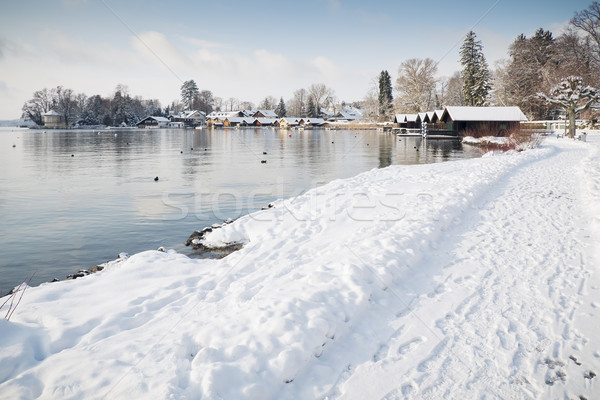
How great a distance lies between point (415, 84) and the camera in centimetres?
8331

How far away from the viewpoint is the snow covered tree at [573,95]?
39344 millimetres

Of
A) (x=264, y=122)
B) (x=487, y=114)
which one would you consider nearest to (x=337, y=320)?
(x=487, y=114)

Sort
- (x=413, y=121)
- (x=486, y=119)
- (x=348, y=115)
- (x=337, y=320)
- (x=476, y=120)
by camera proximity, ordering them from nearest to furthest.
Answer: (x=337, y=320) → (x=486, y=119) → (x=476, y=120) → (x=413, y=121) → (x=348, y=115)

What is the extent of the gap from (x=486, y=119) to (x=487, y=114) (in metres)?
0.96

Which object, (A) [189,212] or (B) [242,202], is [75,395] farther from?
(B) [242,202]

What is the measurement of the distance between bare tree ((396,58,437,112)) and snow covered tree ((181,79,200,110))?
300ft

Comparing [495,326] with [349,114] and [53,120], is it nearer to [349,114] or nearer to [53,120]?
[53,120]

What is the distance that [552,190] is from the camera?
13117 millimetres

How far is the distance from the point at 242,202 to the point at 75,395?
40.9 ft

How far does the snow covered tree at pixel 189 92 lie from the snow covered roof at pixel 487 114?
11649cm

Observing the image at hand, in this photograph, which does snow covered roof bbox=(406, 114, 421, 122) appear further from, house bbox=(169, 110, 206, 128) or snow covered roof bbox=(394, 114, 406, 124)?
house bbox=(169, 110, 206, 128)

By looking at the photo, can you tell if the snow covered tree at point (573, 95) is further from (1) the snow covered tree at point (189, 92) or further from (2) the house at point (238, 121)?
(1) the snow covered tree at point (189, 92)

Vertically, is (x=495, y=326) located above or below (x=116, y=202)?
below

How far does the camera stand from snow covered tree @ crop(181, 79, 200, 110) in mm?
149750
